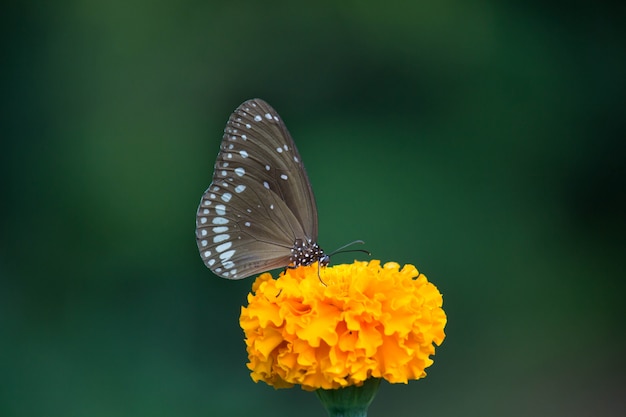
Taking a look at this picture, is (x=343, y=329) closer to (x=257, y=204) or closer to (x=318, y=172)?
(x=257, y=204)

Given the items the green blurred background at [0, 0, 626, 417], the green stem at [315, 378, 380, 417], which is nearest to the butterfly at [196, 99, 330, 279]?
the green stem at [315, 378, 380, 417]

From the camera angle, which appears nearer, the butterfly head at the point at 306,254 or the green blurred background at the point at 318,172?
the butterfly head at the point at 306,254

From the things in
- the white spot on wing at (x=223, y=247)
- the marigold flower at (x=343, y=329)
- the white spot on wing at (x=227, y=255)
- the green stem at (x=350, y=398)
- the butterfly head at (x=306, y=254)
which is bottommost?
the green stem at (x=350, y=398)

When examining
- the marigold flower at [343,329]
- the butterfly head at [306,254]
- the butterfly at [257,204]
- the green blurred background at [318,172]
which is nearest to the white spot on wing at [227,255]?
the butterfly at [257,204]

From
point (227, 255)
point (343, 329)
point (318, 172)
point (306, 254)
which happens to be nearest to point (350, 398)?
point (343, 329)

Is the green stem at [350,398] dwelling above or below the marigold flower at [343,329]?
below

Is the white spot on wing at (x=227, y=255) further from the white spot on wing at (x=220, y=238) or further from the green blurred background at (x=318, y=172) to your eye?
the green blurred background at (x=318, y=172)
